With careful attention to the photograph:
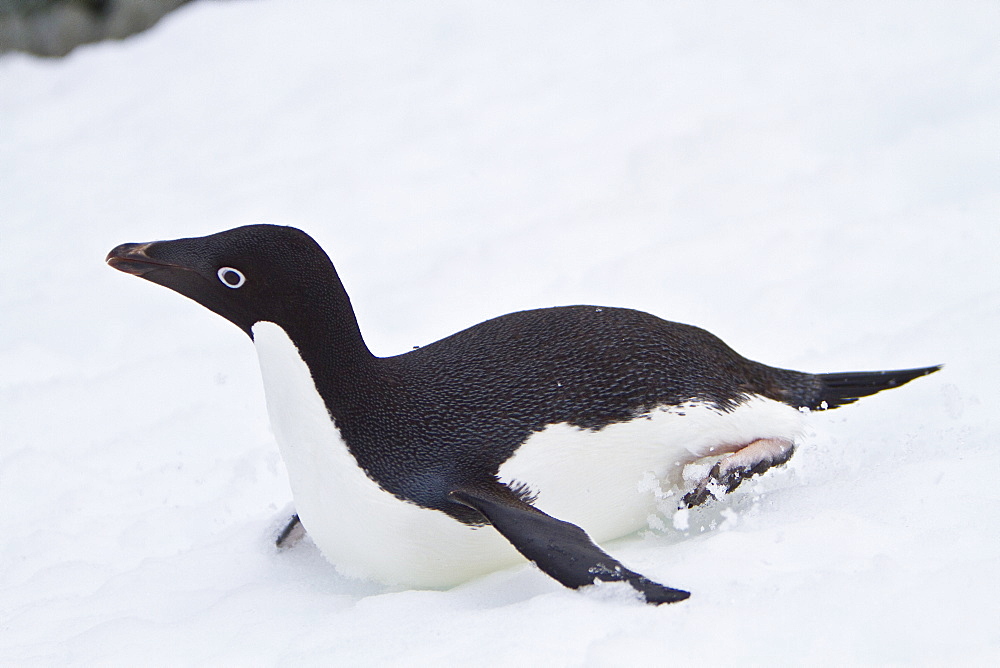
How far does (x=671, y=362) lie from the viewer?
200 cm

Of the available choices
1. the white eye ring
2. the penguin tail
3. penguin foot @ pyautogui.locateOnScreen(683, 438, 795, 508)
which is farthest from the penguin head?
the penguin tail

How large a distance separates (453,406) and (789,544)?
0.59m

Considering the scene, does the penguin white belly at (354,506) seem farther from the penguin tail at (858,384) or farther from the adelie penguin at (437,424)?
the penguin tail at (858,384)

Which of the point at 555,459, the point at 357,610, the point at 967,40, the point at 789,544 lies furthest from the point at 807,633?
the point at 967,40

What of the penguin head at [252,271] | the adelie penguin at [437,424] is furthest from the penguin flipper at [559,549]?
the penguin head at [252,271]

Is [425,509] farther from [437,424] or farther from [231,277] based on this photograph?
[231,277]

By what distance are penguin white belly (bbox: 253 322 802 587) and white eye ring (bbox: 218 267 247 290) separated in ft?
0.25

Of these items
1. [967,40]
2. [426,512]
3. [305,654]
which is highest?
[967,40]

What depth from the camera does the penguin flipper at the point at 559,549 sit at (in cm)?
152

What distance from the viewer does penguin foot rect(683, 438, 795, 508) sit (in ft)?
6.34

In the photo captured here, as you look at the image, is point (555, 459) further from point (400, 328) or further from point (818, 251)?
point (818, 251)

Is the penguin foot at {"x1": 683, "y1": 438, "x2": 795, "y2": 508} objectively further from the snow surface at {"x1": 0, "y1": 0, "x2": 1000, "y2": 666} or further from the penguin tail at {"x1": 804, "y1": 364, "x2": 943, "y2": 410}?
the penguin tail at {"x1": 804, "y1": 364, "x2": 943, "y2": 410}

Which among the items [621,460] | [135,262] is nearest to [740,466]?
[621,460]

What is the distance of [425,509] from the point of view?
69.5 inches
